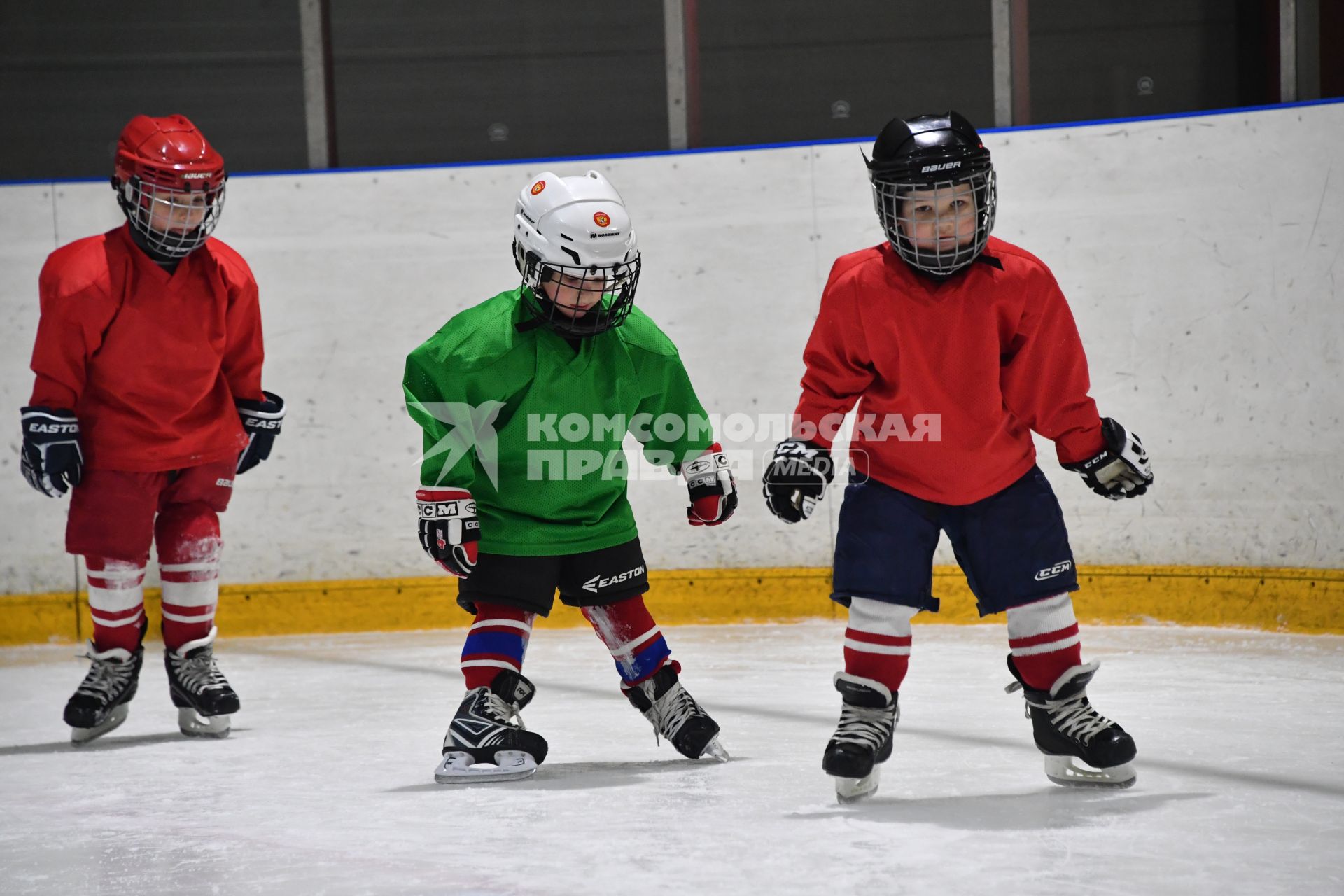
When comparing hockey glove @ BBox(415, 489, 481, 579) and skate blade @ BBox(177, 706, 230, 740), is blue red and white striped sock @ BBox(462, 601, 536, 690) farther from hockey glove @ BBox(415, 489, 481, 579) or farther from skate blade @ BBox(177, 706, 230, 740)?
skate blade @ BBox(177, 706, 230, 740)

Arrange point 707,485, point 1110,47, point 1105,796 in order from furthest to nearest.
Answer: point 1110,47 → point 707,485 → point 1105,796

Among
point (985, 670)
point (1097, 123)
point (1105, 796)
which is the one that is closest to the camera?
point (1105, 796)

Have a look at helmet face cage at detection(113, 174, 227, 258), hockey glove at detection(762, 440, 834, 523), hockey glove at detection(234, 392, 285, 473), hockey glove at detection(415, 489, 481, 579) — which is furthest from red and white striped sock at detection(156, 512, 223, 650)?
hockey glove at detection(762, 440, 834, 523)

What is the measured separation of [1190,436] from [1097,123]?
1082 millimetres

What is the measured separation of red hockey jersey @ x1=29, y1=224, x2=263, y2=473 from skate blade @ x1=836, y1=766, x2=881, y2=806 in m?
1.85

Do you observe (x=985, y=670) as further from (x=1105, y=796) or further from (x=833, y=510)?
(x=1105, y=796)

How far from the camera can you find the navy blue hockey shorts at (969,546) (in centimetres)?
267

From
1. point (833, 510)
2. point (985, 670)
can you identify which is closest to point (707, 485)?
point (985, 670)

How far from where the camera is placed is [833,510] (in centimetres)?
524

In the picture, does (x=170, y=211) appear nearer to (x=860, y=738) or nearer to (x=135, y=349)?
(x=135, y=349)

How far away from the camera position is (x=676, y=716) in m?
3.09

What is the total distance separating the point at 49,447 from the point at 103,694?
61 cm

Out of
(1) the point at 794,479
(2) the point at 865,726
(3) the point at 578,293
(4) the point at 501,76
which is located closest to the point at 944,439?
(1) the point at 794,479

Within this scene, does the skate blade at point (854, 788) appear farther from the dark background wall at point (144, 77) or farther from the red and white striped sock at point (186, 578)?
the dark background wall at point (144, 77)
